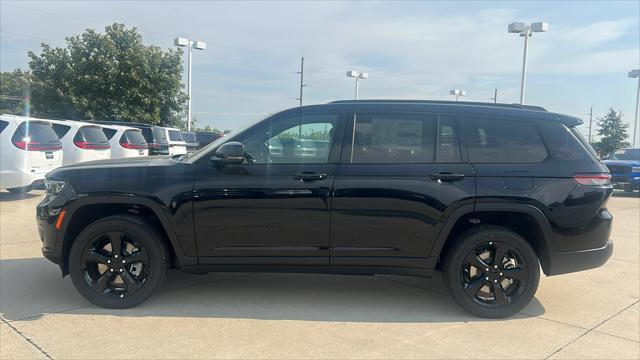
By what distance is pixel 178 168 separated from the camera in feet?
13.9

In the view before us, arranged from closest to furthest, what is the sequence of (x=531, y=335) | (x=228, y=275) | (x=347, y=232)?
(x=531, y=335)
(x=347, y=232)
(x=228, y=275)

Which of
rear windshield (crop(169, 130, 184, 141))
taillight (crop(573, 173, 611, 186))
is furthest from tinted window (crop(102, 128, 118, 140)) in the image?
taillight (crop(573, 173, 611, 186))

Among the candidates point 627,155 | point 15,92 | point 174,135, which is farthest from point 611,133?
point 15,92

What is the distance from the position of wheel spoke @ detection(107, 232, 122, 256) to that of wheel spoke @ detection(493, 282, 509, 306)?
3.30m

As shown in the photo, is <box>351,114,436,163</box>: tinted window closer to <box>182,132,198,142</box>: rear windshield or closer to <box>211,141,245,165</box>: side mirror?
<box>211,141,245,165</box>: side mirror

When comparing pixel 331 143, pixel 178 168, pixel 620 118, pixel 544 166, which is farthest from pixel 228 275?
pixel 620 118

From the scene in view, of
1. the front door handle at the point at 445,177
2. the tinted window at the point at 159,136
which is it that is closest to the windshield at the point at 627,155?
the front door handle at the point at 445,177

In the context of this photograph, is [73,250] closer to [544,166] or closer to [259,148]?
[259,148]

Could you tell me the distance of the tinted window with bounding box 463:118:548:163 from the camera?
13.9 feet

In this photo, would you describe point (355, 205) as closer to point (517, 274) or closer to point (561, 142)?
point (517, 274)

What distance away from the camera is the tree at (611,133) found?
35.6 m

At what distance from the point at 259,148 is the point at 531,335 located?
2733 millimetres

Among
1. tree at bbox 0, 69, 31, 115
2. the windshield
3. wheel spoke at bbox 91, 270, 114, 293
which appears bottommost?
wheel spoke at bbox 91, 270, 114, 293

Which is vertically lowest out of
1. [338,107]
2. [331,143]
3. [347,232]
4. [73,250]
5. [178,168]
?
[73,250]
